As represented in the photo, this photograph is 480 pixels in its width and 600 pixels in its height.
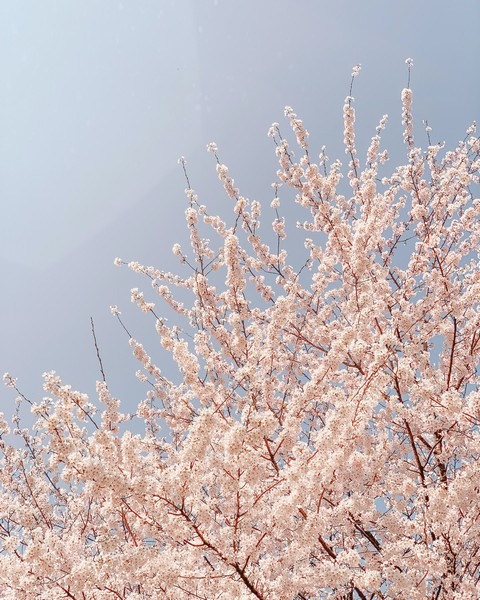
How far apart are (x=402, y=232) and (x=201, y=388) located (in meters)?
4.71

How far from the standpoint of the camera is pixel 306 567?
11.7 feet

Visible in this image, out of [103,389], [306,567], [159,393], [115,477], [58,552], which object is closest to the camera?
[115,477]

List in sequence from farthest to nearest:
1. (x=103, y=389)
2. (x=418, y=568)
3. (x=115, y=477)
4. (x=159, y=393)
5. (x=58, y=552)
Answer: (x=159, y=393) < (x=103, y=389) < (x=418, y=568) < (x=58, y=552) < (x=115, y=477)

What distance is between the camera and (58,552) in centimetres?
328

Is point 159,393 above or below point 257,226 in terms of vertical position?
below

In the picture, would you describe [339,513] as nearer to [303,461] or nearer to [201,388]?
Result: [303,461]

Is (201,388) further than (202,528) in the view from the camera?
Yes

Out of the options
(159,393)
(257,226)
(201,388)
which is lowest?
(201,388)

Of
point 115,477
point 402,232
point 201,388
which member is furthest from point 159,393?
point 402,232

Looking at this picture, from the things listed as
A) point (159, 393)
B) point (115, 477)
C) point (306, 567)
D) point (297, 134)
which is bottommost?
point (306, 567)

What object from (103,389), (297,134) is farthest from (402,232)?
(103,389)

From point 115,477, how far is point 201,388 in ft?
4.68

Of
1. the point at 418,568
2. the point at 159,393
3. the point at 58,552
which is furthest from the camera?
the point at 159,393

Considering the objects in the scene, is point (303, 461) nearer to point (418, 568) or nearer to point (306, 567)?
point (306, 567)
